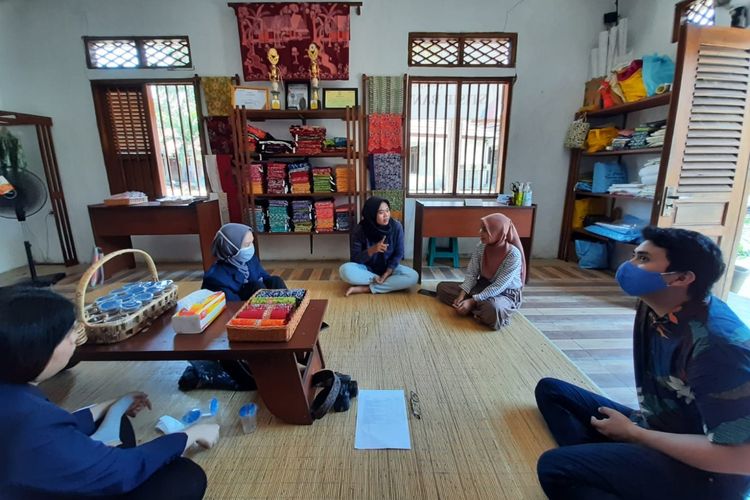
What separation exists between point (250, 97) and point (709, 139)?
12.5 feet

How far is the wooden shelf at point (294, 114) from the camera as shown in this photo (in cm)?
335

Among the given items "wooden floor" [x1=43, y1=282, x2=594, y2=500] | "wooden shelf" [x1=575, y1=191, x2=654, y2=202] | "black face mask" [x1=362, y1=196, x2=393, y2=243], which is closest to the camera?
"wooden floor" [x1=43, y1=282, x2=594, y2=500]

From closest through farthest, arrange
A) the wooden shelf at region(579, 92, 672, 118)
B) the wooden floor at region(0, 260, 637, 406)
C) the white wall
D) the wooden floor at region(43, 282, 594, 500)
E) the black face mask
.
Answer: the wooden floor at region(43, 282, 594, 500)
the wooden floor at region(0, 260, 637, 406)
the wooden shelf at region(579, 92, 672, 118)
the black face mask
the white wall

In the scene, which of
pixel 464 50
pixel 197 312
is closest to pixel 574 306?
pixel 197 312

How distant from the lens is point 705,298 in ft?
2.96

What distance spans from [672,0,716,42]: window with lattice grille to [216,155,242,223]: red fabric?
162 inches

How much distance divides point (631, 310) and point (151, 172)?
4.94 m

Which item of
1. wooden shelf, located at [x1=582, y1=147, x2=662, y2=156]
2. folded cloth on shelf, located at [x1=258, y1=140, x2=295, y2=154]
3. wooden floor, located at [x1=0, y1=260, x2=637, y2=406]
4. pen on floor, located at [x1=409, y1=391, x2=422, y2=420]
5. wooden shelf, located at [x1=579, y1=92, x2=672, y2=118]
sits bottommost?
wooden floor, located at [x1=0, y1=260, x2=637, y2=406]

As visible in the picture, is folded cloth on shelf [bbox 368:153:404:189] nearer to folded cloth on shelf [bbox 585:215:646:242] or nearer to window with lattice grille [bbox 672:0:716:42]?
folded cloth on shelf [bbox 585:215:646:242]

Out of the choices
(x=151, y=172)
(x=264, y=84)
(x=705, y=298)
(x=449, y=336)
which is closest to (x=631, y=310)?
(x=449, y=336)

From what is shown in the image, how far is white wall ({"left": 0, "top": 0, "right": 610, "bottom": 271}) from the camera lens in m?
3.45

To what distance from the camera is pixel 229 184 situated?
146 inches

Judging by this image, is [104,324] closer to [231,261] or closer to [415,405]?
[231,261]

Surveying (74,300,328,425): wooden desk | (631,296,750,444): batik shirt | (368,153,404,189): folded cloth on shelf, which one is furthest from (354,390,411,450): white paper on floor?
(368,153,404,189): folded cloth on shelf
